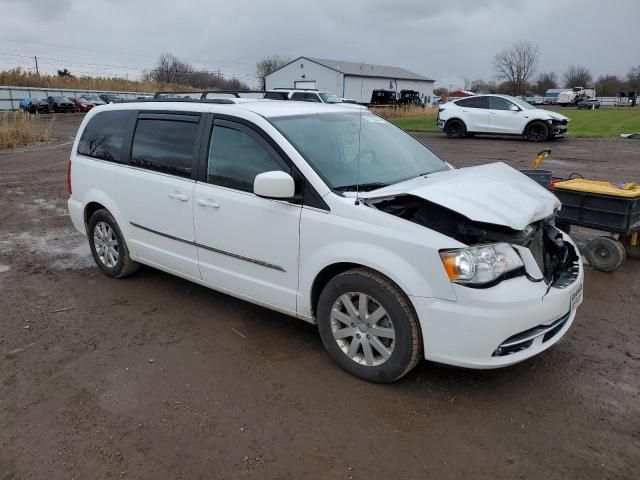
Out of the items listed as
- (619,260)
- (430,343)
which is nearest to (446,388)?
(430,343)

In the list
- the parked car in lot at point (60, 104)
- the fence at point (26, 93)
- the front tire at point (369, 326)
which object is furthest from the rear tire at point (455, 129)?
the parked car in lot at point (60, 104)

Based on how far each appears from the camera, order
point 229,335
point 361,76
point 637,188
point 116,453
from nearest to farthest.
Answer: point 116,453 < point 229,335 < point 637,188 < point 361,76

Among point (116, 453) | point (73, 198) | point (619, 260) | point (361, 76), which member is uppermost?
point (361, 76)

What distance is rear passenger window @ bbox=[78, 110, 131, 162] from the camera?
5.07 meters

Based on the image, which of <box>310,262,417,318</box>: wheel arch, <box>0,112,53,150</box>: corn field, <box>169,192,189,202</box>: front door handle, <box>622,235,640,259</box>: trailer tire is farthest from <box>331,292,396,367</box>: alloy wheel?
<box>0,112,53,150</box>: corn field

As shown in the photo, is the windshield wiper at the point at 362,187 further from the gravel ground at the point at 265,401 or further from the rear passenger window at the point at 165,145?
the rear passenger window at the point at 165,145

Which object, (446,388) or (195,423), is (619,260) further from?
(195,423)

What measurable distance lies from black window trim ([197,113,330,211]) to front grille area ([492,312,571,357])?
1.37 meters

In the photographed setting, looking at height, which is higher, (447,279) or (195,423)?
(447,279)

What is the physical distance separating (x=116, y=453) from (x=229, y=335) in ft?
4.77

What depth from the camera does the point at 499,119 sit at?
1927 cm

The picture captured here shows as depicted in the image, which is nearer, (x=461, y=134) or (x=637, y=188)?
(x=637, y=188)

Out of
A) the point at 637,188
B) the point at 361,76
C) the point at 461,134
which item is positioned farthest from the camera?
the point at 361,76

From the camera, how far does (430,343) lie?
311cm
